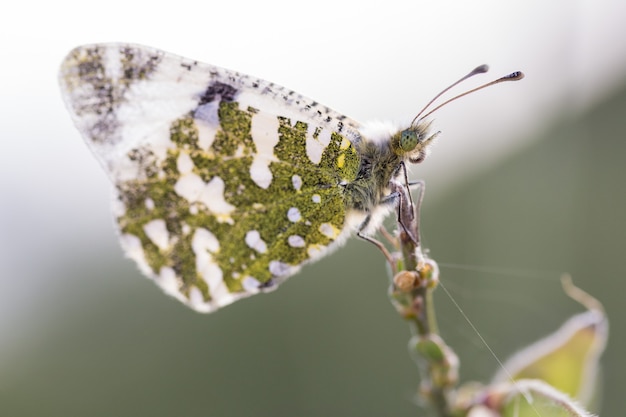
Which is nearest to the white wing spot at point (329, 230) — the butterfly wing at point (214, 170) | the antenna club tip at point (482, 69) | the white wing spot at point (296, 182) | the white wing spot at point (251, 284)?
the butterfly wing at point (214, 170)

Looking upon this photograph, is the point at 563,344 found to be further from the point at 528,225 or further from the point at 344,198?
the point at 528,225

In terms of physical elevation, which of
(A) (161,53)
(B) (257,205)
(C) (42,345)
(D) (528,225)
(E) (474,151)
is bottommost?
(C) (42,345)

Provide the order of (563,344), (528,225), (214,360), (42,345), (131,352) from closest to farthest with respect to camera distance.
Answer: (563,344)
(528,225)
(214,360)
(131,352)
(42,345)

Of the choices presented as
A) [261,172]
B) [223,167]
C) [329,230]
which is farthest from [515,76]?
[223,167]

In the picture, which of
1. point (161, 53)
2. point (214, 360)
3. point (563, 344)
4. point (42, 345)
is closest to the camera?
point (563, 344)

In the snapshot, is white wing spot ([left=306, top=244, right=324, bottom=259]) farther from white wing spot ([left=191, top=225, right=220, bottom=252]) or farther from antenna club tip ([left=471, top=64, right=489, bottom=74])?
antenna club tip ([left=471, top=64, right=489, bottom=74])

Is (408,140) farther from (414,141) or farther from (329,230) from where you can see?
(329,230)

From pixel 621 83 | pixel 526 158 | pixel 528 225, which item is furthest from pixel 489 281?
pixel 621 83

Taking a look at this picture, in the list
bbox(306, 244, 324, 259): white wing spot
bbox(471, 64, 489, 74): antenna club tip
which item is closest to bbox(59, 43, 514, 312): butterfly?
bbox(306, 244, 324, 259): white wing spot
